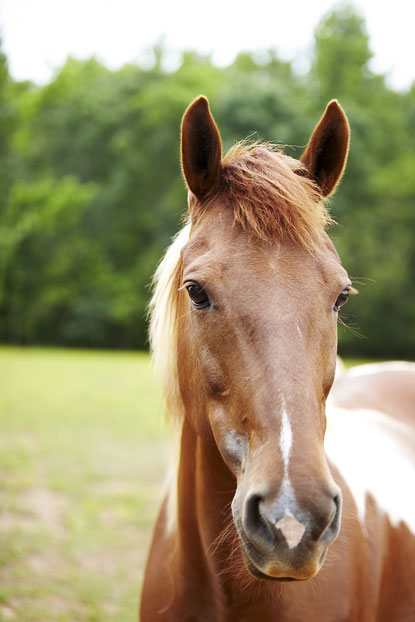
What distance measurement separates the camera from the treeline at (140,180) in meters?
24.9

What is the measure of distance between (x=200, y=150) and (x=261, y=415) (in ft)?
3.41

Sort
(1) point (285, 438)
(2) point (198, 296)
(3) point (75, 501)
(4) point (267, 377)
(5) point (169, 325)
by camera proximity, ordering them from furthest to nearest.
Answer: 1. (3) point (75, 501)
2. (5) point (169, 325)
3. (2) point (198, 296)
4. (4) point (267, 377)
5. (1) point (285, 438)

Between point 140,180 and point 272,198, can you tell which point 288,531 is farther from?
point 140,180

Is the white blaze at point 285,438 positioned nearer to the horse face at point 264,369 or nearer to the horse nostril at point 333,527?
the horse face at point 264,369

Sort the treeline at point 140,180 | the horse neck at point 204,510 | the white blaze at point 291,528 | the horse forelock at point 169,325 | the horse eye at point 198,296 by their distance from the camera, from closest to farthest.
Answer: the white blaze at point 291,528, the horse eye at point 198,296, the horse neck at point 204,510, the horse forelock at point 169,325, the treeline at point 140,180

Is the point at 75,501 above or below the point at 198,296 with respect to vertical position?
below

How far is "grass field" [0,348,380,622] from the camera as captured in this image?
3963 millimetres

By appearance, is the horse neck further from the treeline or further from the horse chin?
the treeline

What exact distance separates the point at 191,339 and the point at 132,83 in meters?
34.4

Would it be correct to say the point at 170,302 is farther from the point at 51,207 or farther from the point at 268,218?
the point at 51,207

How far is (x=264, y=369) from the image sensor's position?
56.9 inches

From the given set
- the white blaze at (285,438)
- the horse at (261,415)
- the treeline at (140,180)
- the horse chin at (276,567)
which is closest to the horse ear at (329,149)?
the horse at (261,415)

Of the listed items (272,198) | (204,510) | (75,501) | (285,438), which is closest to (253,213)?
(272,198)

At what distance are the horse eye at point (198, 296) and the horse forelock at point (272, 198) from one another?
0.26 meters
